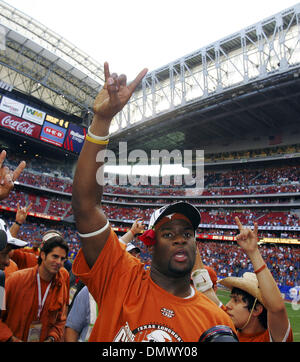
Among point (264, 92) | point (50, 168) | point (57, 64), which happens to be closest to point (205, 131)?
point (264, 92)

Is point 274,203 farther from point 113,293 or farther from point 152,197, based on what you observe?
point 113,293

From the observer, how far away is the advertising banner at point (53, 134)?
33.1 m

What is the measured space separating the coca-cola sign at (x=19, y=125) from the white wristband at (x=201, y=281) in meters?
33.0

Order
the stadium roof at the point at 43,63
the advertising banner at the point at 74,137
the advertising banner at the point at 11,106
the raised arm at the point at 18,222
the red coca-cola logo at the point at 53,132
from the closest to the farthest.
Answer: the raised arm at the point at 18,222, the stadium roof at the point at 43,63, the advertising banner at the point at 11,106, the red coca-cola logo at the point at 53,132, the advertising banner at the point at 74,137

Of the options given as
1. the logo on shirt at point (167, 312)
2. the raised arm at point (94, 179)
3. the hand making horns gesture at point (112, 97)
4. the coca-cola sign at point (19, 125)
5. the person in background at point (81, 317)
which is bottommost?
the person in background at point (81, 317)

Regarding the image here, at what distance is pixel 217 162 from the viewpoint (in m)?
40.4

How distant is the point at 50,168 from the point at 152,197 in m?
16.7

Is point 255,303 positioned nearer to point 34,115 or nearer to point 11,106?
point 11,106

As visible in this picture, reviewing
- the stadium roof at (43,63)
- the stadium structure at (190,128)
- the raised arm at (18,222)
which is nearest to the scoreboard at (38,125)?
the stadium structure at (190,128)

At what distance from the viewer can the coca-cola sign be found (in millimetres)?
30075

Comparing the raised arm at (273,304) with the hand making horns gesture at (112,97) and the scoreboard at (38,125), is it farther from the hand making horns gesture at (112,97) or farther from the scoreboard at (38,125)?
the scoreboard at (38,125)

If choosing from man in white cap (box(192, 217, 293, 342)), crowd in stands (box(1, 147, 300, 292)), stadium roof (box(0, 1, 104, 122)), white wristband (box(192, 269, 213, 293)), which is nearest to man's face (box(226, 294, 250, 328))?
man in white cap (box(192, 217, 293, 342))

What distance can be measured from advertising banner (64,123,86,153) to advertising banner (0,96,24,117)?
624cm

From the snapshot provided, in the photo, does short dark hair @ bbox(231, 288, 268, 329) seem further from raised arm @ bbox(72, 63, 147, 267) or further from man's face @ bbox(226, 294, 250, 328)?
raised arm @ bbox(72, 63, 147, 267)
